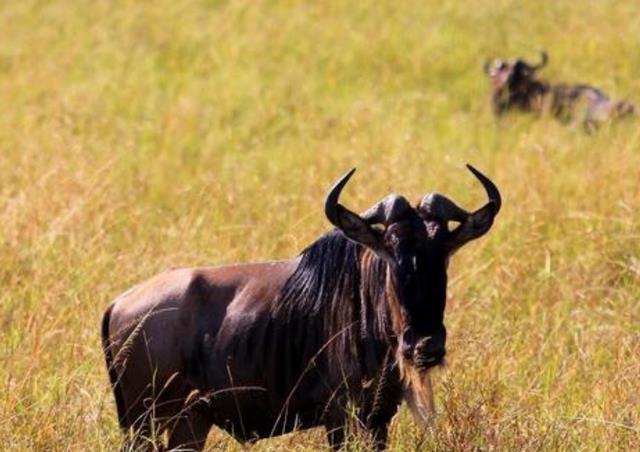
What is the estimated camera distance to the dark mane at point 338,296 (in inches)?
214

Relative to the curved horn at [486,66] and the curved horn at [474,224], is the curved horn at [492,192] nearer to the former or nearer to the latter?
the curved horn at [474,224]

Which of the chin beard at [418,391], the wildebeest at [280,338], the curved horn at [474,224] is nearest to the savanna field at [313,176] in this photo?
the chin beard at [418,391]

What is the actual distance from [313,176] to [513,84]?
15.1 feet

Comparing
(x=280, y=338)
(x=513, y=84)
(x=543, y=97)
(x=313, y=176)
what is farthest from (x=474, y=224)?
(x=513, y=84)

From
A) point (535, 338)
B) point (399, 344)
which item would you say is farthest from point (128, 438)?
point (535, 338)

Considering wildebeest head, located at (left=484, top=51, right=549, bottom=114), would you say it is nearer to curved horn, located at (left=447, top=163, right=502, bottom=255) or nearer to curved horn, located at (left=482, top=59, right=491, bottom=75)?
curved horn, located at (left=482, top=59, right=491, bottom=75)

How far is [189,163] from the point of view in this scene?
10617 mm

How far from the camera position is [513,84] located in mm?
13492

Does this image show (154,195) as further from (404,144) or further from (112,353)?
(112,353)

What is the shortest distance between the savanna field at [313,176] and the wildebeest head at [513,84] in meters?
0.21

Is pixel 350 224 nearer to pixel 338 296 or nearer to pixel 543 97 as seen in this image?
pixel 338 296

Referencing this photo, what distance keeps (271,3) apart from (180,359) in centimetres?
1095

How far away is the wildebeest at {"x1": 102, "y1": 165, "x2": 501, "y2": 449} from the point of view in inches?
210

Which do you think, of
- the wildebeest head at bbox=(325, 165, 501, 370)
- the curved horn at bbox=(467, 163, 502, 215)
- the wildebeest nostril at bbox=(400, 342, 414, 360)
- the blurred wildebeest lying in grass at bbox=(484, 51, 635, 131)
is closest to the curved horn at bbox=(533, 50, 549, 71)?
the blurred wildebeest lying in grass at bbox=(484, 51, 635, 131)
